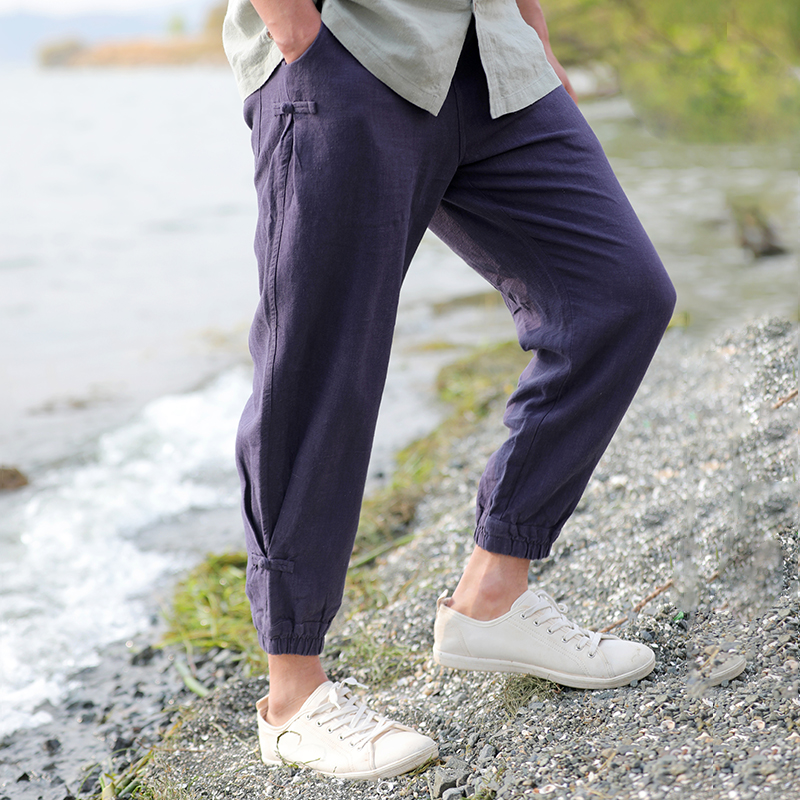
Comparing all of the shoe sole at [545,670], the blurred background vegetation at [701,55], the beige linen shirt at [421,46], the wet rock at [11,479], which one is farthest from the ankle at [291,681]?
the blurred background vegetation at [701,55]

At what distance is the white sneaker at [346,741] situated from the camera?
159cm

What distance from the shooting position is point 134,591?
3.09m

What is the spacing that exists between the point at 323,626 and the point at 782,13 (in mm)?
10139

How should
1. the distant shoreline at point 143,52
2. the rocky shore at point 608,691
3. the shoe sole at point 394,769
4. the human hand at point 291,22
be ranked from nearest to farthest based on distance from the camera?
the human hand at point 291,22 → the rocky shore at point 608,691 → the shoe sole at point 394,769 → the distant shoreline at point 143,52

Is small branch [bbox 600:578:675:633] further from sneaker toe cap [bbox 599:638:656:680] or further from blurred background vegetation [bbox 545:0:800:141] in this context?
blurred background vegetation [bbox 545:0:800:141]

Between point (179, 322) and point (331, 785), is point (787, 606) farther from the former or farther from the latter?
point (179, 322)

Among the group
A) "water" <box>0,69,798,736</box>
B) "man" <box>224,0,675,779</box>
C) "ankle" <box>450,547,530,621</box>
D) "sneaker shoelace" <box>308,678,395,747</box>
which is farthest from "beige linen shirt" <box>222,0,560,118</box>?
"water" <box>0,69,798,736</box>

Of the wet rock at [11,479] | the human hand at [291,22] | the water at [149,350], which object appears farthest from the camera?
the wet rock at [11,479]

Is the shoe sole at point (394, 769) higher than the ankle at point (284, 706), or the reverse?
the ankle at point (284, 706)

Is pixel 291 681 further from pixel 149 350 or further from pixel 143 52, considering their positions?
pixel 143 52

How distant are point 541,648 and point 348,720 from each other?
40cm

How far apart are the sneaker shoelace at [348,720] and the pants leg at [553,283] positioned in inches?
16.1

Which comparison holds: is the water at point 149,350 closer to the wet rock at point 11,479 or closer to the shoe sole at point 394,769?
the wet rock at point 11,479

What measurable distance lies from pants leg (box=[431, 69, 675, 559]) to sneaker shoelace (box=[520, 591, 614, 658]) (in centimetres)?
12
